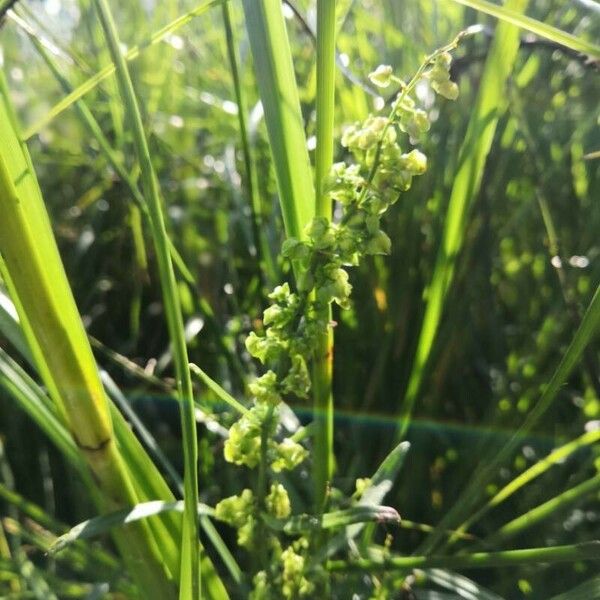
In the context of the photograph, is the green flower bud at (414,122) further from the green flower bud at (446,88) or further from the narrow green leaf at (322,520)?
the narrow green leaf at (322,520)

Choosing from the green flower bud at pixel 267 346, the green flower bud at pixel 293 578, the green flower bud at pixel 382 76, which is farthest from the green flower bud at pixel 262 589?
the green flower bud at pixel 382 76

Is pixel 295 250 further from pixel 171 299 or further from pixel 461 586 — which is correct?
pixel 461 586

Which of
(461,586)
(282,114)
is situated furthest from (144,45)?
(461,586)

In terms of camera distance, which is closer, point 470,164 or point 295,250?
point 295,250

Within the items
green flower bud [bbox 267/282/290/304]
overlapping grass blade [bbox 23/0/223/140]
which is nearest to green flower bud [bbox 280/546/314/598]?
green flower bud [bbox 267/282/290/304]

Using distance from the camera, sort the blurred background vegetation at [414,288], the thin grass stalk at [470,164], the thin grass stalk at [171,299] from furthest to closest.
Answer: the blurred background vegetation at [414,288] < the thin grass stalk at [470,164] < the thin grass stalk at [171,299]

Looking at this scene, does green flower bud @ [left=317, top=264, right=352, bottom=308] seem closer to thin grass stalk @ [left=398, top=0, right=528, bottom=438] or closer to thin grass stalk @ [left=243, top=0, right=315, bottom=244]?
thin grass stalk @ [left=243, top=0, right=315, bottom=244]
